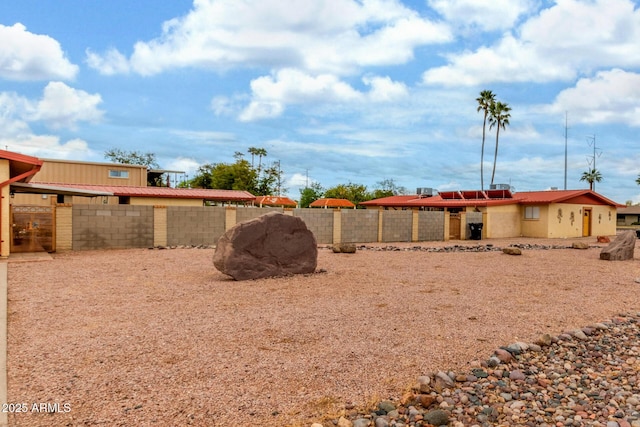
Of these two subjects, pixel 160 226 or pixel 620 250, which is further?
pixel 160 226

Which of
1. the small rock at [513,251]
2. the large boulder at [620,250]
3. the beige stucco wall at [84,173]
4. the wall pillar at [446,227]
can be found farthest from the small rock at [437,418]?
the beige stucco wall at [84,173]

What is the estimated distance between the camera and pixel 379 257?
1523cm

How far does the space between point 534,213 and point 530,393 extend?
94.1ft

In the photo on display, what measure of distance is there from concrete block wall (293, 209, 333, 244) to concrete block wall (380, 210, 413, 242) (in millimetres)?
3237

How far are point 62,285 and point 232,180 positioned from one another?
3834 centimetres

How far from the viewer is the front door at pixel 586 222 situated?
106 feet

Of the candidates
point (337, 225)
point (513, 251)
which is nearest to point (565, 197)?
point (513, 251)

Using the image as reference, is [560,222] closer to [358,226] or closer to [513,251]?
[513,251]

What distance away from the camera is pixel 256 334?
558cm

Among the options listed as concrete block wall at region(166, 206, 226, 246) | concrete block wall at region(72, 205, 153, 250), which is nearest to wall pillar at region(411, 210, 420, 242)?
concrete block wall at region(166, 206, 226, 246)

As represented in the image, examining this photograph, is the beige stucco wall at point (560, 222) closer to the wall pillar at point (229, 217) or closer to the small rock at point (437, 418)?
the wall pillar at point (229, 217)

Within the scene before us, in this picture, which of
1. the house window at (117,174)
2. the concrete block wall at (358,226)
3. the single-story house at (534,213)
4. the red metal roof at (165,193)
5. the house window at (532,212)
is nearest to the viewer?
the concrete block wall at (358,226)

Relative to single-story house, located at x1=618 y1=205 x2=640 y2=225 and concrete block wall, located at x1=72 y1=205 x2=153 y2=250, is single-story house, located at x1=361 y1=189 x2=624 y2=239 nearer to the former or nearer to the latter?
concrete block wall, located at x1=72 y1=205 x2=153 y2=250

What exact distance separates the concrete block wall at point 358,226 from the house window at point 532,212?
44.2 ft
